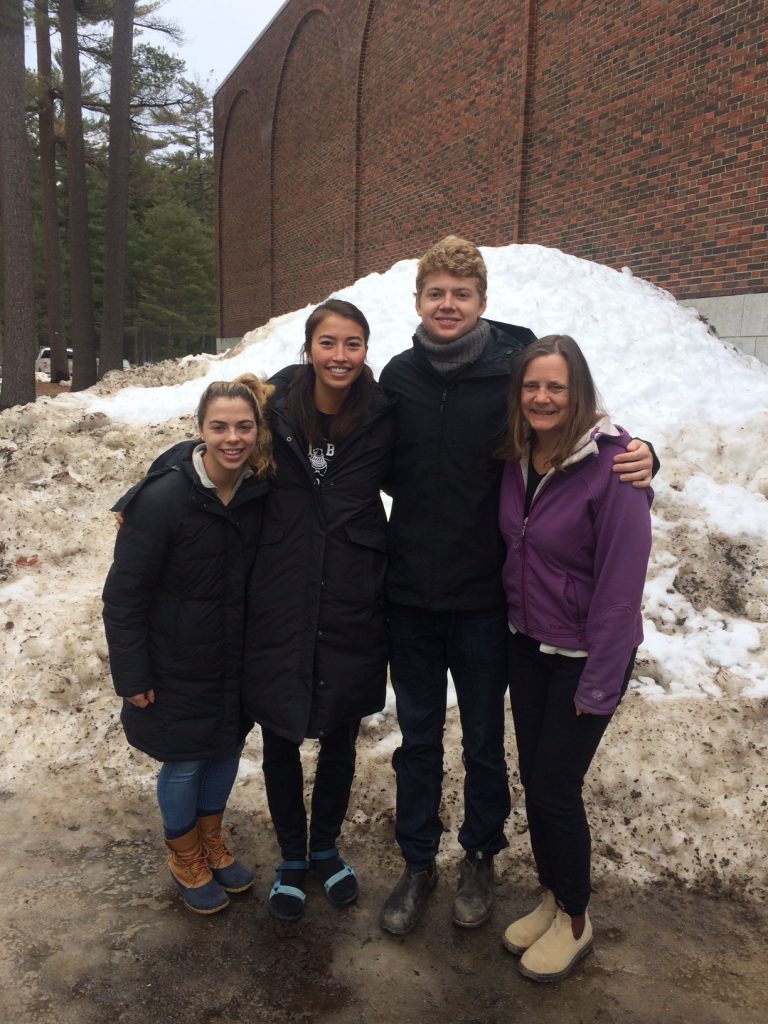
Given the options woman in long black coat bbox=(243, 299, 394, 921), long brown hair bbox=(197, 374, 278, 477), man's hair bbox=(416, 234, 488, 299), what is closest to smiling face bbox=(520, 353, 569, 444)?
man's hair bbox=(416, 234, 488, 299)

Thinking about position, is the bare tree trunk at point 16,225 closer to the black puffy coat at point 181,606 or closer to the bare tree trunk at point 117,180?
the bare tree trunk at point 117,180

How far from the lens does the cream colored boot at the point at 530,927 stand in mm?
2709

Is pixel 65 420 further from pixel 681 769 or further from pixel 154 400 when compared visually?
pixel 681 769

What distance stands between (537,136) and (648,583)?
27.9 feet

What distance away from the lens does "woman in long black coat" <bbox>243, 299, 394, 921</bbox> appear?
2.64m

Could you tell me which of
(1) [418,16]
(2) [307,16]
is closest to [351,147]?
(1) [418,16]

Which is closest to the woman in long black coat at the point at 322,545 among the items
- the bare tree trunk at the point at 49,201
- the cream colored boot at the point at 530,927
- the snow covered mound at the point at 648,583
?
the cream colored boot at the point at 530,927

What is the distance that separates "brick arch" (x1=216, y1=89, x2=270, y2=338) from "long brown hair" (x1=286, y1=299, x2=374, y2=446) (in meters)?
20.3

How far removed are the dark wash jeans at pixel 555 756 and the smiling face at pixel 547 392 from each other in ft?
2.46

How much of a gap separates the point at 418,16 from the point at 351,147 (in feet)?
10.7

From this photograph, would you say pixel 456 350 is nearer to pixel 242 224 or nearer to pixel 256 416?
pixel 256 416

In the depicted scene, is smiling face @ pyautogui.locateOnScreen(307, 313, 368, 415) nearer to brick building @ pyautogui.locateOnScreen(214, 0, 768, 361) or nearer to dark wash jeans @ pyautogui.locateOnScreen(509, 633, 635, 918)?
dark wash jeans @ pyautogui.locateOnScreen(509, 633, 635, 918)

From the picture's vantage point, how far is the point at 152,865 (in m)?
3.19

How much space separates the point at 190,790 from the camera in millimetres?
2822
